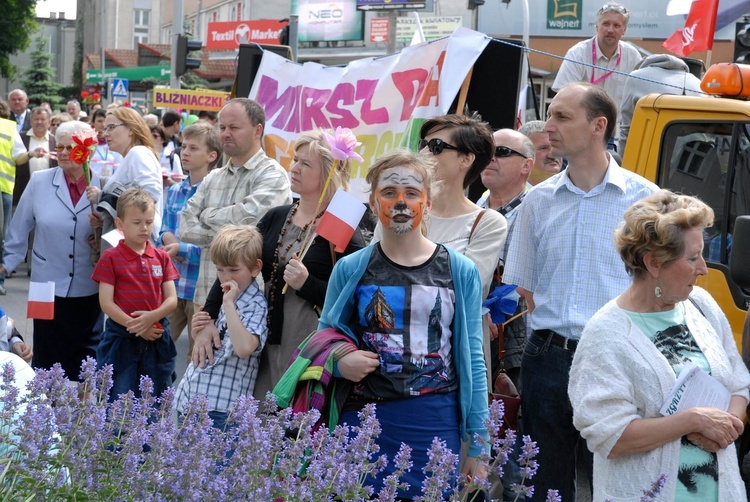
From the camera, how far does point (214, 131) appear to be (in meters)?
8.41

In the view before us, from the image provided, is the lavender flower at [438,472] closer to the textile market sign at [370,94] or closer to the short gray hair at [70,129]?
the textile market sign at [370,94]

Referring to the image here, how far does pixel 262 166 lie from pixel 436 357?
9.68 feet

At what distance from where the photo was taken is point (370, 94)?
775cm

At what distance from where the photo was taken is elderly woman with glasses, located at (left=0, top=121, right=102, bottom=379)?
7141 millimetres

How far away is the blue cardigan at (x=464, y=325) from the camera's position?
393 centimetres

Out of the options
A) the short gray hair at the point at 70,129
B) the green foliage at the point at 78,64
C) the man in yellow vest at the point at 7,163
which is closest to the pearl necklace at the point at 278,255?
the short gray hair at the point at 70,129

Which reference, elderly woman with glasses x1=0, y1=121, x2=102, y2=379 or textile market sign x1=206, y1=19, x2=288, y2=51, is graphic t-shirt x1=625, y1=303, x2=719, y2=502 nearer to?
elderly woman with glasses x1=0, y1=121, x2=102, y2=379

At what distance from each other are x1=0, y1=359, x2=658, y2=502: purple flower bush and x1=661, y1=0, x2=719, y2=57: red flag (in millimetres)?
6258

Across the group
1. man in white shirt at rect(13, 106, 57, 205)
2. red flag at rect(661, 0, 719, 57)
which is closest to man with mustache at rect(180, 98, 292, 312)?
red flag at rect(661, 0, 719, 57)

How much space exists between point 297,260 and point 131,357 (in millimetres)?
1887

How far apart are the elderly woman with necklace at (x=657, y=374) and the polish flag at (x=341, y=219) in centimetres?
152

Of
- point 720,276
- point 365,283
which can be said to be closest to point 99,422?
point 365,283

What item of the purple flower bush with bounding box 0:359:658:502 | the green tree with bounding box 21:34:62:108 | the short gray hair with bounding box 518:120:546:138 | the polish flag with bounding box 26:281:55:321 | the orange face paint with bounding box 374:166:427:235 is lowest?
the green tree with bounding box 21:34:62:108

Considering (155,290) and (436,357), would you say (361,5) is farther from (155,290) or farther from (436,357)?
(436,357)
